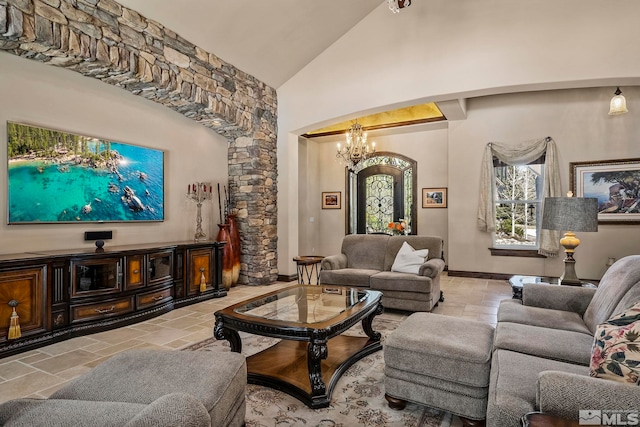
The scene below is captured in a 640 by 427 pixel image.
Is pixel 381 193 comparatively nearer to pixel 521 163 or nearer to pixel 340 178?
pixel 340 178

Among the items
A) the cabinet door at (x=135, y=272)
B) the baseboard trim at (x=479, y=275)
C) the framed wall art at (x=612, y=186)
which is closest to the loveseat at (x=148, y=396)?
the cabinet door at (x=135, y=272)

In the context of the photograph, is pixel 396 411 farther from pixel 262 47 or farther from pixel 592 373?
pixel 262 47

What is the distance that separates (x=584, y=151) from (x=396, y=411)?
582 centimetres

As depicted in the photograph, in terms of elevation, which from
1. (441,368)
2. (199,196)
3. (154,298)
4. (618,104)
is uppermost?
(618,104)

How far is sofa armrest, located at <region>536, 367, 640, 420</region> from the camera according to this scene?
1162 mm

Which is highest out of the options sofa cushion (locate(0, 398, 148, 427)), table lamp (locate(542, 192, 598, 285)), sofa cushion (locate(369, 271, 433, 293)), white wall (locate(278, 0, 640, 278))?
white wall (locate(278, 0, 640, 278))

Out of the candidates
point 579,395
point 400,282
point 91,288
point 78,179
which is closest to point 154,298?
point 91,288

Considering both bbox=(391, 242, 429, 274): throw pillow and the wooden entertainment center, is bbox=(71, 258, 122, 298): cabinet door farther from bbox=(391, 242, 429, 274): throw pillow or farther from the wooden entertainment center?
bbox=(391, 242, 429, 274): throw pillow

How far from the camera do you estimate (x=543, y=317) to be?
2.44 m

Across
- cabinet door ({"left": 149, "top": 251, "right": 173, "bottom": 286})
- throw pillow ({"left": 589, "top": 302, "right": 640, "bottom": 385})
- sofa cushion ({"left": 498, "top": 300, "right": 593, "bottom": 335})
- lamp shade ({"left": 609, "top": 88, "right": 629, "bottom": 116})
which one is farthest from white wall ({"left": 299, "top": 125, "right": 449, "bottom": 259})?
throw pillow ({"left": 589, "top": 302, "right": 640, "bottom": 385})

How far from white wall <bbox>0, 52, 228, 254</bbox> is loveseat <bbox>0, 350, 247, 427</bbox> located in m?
2.87

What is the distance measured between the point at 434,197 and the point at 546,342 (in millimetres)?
5932

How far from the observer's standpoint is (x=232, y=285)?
591cm

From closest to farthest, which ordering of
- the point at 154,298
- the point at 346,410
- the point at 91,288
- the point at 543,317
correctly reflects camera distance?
the point at 346,410 → the point at 543,317 → the point at 91,288 → the point at 154,298
